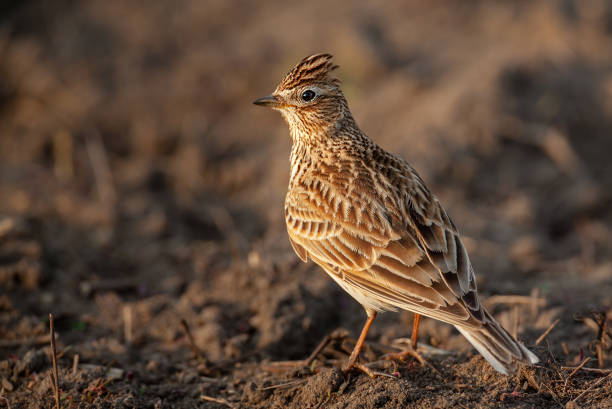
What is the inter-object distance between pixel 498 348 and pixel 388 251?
2.85ft

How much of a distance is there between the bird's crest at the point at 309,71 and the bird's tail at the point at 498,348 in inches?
85.6

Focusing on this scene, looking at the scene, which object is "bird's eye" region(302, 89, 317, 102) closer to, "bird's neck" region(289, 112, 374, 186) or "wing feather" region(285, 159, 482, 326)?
"bird's neck" region(289, 112, 374, 186)

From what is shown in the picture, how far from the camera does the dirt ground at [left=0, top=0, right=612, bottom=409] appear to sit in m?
4.38

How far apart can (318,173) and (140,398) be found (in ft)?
6.19

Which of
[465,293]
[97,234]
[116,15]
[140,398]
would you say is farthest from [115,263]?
[116,15]

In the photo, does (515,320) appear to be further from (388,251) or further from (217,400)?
(217,400)

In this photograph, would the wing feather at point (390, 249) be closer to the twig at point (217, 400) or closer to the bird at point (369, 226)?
the bird at point (369, 226)

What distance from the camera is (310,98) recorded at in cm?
495

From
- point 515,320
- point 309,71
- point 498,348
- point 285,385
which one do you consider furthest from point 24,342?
point 515,320

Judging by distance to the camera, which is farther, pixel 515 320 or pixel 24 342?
pixel 24 342

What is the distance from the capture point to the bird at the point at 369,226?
380 cm

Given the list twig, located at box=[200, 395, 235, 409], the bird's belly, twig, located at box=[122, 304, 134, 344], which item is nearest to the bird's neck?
the bird's belly

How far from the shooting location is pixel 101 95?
9461 millimetres

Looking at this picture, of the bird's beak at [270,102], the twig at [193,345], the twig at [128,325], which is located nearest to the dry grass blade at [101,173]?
the twig at [128,325]
